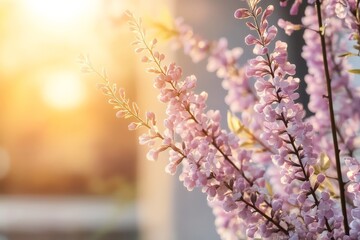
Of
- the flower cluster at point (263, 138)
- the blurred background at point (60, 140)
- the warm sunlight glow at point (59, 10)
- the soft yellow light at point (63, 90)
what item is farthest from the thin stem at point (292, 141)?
the soft yellow light at point (63, 90)

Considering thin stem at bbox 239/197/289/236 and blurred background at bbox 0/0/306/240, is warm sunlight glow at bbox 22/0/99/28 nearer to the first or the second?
blurred background at bbox 0/0/306/240

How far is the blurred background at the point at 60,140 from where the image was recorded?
2127 mm

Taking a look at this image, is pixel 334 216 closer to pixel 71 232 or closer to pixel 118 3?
pixel 118 3

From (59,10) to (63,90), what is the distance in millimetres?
323

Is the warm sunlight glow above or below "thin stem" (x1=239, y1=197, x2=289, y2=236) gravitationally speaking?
above

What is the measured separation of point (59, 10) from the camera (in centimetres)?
206

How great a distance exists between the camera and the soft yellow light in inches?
89.4

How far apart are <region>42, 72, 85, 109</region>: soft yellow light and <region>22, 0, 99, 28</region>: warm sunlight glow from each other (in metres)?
0.23

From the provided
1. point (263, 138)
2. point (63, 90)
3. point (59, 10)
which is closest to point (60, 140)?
point (63, 90)

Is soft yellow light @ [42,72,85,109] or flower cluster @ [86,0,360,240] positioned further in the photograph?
soft yellow light @ [42,72,85,109]

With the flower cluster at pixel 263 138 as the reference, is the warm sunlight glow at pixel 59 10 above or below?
above

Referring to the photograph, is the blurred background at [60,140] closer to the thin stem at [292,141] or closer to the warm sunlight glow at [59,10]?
the warm sunlight glow at [59,10]

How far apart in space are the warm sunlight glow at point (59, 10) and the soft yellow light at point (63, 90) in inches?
8.9

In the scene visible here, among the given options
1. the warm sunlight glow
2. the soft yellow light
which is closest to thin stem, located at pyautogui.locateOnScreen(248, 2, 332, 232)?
the warm sunlight glow
